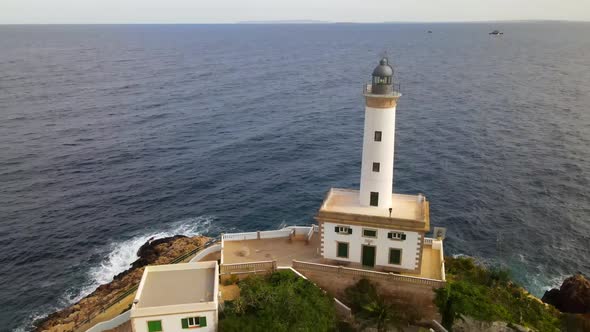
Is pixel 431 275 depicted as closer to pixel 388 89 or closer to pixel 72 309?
pixel 388 89

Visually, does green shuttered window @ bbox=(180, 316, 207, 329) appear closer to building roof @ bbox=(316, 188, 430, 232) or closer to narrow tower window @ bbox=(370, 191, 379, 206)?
building roof @ bbox=(316, 188, 430, 232)

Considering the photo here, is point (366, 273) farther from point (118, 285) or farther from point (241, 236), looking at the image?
point (118, 285)

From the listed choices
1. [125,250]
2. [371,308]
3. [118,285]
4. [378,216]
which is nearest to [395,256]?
[378,216]

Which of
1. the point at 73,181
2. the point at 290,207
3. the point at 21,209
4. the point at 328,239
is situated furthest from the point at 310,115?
the point at 328,239

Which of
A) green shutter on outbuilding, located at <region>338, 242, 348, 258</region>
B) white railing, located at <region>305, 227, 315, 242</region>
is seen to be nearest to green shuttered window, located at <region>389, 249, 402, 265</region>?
green shutter on outbuilding, located at <region>338, 242, 348, 258</region>

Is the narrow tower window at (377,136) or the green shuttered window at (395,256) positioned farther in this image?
the green shuttered window at (395,256)

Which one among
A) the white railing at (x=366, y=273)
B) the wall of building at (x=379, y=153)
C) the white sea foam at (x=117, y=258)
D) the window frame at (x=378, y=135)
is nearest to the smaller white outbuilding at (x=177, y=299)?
the white railing at (x=366, y=273)

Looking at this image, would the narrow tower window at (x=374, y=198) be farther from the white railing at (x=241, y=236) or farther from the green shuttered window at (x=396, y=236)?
the white railing at (x=241, y=236)
